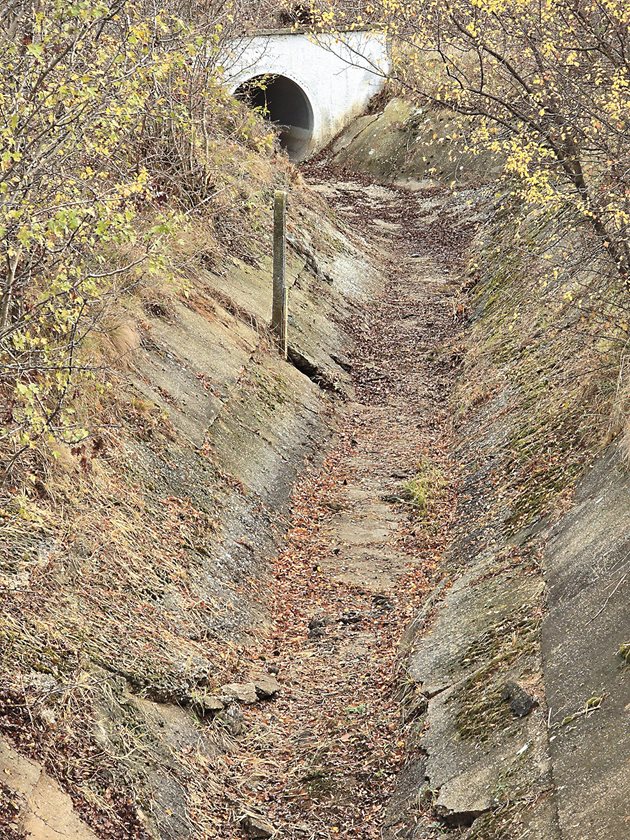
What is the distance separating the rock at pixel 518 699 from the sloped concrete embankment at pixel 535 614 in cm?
1

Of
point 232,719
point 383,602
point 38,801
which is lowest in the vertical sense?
point 232,719

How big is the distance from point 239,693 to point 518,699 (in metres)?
2.81

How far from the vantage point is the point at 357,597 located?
1072 cm

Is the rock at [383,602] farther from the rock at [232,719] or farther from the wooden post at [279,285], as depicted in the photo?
the wooden post at [279,285]

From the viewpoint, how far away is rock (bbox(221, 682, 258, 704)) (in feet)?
28.0

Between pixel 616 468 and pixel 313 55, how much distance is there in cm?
3197

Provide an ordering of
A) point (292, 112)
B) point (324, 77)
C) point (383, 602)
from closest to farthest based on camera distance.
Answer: point (383, 602) → point (324, 77) → point (292, 112)

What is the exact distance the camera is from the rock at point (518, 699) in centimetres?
677

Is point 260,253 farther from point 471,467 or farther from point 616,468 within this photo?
point 616,468

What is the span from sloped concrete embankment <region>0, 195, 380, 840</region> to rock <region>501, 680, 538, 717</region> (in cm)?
238

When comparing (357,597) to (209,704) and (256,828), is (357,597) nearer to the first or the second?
(209,704)

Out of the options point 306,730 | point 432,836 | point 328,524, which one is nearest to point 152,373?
point 328,524

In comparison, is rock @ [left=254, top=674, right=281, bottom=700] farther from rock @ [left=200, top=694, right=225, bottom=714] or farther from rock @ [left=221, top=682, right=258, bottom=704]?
rock @ [left=200, top=694, right=225, bottom=714]

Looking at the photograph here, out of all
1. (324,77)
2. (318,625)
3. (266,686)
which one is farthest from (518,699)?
(324,77)
